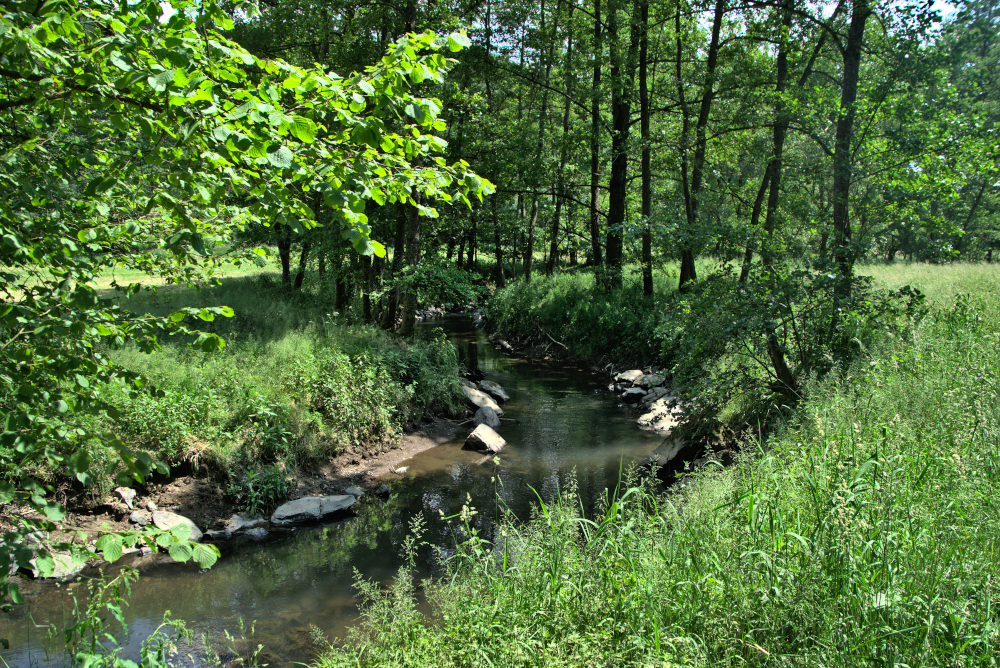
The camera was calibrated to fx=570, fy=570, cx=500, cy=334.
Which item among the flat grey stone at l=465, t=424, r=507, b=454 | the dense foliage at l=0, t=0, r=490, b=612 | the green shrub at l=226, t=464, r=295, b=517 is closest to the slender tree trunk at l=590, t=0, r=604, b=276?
the flat grey stone at l=465, t=424, r=507, b=454

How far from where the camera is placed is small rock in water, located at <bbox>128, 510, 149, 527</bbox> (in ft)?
23.7

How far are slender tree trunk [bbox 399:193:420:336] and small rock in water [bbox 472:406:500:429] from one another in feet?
9.58

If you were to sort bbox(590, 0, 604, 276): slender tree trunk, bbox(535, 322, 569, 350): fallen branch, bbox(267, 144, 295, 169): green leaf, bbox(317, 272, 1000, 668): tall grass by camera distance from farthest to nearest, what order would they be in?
1. bbox(535, 322, 569, 350): fallen branch
2. bbox(590, 0, 604, 276): slender tree trunk
3. bbox(317, 272, 1000, 668): tall grass
4. bbox(267, 144, 295, 169): green leaf

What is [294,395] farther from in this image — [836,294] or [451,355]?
[836,294]

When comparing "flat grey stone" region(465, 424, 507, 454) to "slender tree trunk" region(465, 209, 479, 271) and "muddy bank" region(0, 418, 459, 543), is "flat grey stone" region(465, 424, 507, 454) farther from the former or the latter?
"slender tree trunk" region(465, 209, 479, 271)

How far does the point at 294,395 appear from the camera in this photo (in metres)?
9.60

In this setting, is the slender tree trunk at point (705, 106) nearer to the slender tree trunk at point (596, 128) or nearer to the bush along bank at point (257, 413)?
the slender tree trunk at point (596, 128)

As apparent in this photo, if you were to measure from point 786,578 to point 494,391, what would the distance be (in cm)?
1085

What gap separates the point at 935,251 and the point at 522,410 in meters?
8.10

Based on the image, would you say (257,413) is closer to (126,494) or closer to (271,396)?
(271,396)

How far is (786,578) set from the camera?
125 inches

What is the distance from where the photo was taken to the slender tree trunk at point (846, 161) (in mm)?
7715

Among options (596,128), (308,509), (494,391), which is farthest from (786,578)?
(596,128)

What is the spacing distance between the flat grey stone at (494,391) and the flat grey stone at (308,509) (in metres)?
5.81
